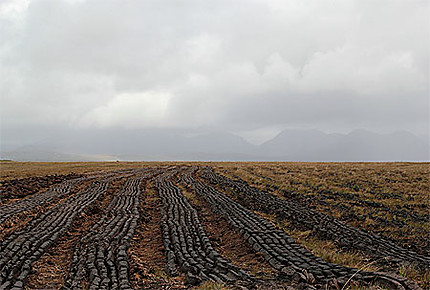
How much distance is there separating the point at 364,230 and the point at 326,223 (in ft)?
5.32

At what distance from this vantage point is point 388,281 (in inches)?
274

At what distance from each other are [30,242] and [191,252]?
606 centimetres

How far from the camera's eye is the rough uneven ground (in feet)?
25.1

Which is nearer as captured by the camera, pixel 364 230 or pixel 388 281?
pixel 388 281

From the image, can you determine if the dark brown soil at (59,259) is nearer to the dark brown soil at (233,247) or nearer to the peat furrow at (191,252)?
the peat furrow at (191,252)

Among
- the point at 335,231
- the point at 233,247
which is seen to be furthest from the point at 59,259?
the point at 335,231

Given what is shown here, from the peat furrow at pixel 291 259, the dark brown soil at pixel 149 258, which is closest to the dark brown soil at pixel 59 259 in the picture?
the dark brown soil at pixel 149 258

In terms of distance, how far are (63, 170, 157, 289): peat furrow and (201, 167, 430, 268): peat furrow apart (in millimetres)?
7666

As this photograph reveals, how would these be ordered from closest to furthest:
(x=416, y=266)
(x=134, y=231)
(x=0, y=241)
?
(x=416, y=266) < (x=0, y=241) < (x=134, y=231)

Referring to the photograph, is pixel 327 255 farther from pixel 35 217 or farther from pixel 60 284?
pixel 35 217

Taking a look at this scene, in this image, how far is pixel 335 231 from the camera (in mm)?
12414

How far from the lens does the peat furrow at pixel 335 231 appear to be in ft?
32.7

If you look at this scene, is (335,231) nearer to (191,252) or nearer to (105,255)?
(191,252)

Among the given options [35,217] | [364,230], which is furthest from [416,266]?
[35,217]
